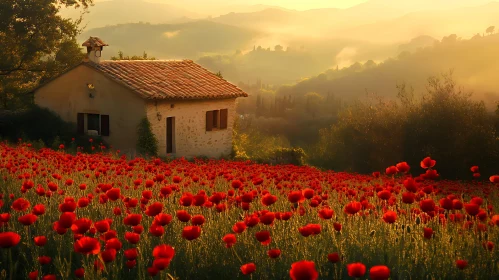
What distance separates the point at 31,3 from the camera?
113 feet

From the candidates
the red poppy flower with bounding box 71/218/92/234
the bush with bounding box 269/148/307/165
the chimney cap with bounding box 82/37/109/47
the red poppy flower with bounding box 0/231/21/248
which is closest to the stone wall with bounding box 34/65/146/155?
the chimney cap with bounding box 82/37/109/47

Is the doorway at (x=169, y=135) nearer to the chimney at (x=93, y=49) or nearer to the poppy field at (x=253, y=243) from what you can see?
the chimney at (x=93, y=49)

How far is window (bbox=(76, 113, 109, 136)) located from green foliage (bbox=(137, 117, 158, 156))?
2.16 metres

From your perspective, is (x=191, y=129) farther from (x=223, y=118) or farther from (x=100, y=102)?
(x=100, y=102)

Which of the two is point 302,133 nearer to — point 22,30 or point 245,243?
point 22,30

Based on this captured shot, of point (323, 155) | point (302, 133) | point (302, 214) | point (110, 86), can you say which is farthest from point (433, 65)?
point (302, 214)

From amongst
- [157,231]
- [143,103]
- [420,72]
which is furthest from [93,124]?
[420,72]

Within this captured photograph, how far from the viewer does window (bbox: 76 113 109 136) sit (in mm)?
25953

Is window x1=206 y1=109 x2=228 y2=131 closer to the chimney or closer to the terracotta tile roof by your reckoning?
the terracotta tile roof

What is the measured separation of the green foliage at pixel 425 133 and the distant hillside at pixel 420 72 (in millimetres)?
49455

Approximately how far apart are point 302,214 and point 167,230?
4.20ft

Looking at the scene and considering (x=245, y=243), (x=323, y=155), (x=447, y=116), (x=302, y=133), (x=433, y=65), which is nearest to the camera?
(x=245, y=243)

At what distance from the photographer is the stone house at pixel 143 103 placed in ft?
82.4

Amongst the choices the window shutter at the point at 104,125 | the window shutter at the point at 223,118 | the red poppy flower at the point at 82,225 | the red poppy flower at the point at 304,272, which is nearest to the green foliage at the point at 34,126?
the window shutter at the point at 104,125
